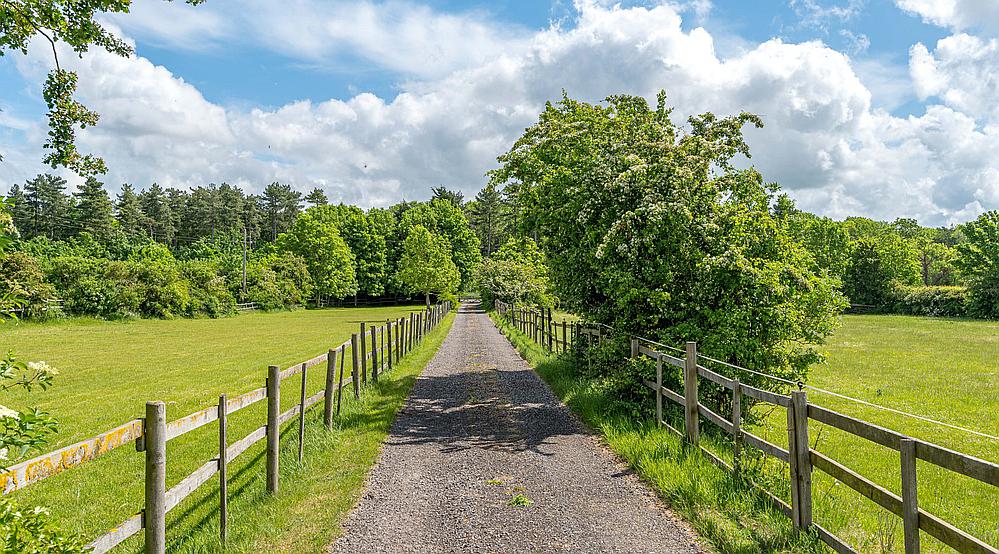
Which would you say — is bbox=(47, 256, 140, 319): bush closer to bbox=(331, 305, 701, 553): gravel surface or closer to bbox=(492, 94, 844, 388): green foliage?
bbox=(331, 305, 701, 553): gravel surface

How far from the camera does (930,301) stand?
6053 centimetres

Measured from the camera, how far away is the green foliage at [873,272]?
2665 inches

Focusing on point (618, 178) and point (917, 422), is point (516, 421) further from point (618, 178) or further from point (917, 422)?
point (917, 422)

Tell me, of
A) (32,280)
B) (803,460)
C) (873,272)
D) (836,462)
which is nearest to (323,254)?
(32,280)

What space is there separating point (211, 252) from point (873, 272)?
3345 inches

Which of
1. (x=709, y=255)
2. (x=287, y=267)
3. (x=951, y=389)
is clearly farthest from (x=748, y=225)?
(x=287, y=267)

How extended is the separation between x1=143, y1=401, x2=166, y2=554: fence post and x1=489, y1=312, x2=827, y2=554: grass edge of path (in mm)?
4587

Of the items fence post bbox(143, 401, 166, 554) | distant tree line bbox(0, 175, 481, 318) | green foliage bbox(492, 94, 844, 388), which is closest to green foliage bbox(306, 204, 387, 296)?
distant tree line bbox(0, 175, 481, 318)

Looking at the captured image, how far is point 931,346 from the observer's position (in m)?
29.9

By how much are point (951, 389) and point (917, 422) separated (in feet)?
16.2

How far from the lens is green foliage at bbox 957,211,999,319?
54.7 m

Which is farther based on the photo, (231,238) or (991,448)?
(231,238)

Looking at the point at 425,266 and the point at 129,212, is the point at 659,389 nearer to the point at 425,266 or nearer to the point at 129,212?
the point at 425,266

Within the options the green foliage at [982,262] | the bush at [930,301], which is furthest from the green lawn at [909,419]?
the bush at [930,301]
